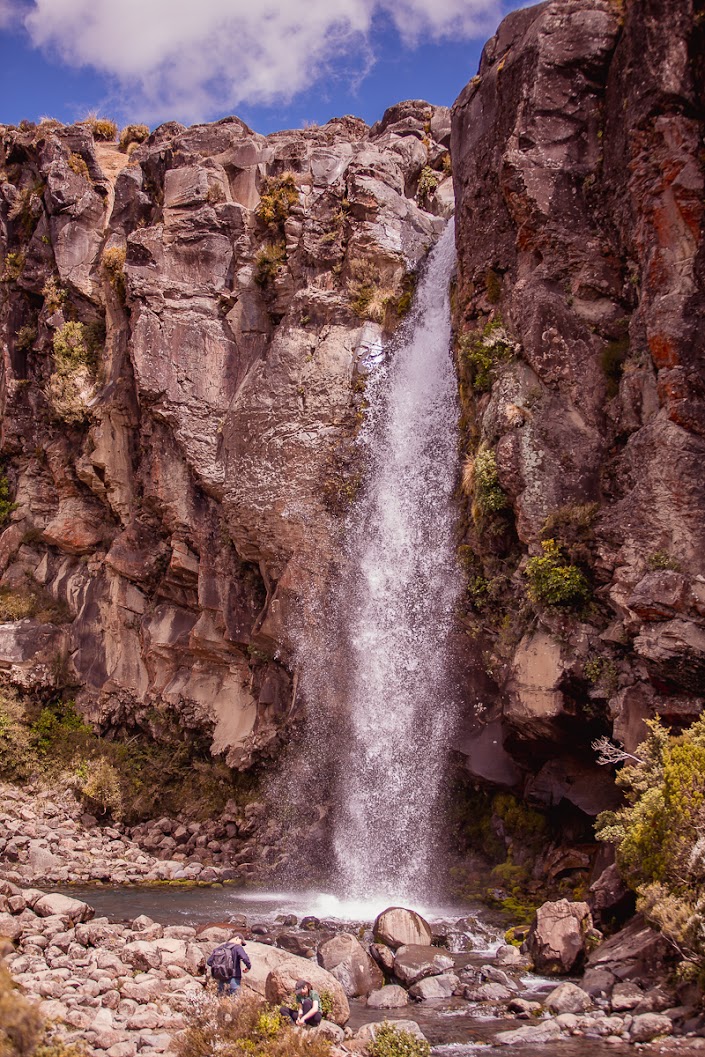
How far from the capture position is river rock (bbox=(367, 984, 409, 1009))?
14.3m

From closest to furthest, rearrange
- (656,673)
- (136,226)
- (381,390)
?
(656,673)
(381,390)
(136,226)

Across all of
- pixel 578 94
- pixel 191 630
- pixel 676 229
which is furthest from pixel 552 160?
pixel 191 630

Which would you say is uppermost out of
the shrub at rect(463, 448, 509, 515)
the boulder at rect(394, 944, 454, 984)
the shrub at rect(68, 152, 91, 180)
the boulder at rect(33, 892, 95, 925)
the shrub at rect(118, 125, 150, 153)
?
Answer: the shrub at rect(118, 125, 150, 153)

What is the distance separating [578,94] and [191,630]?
19.6m

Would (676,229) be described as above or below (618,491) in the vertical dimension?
above

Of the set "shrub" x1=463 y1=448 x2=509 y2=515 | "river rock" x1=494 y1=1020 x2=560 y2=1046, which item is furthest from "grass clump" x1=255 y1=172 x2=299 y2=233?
"river rock" x1=494 y1=1020 x2=560 y2=1046

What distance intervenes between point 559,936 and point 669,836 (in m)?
2.96

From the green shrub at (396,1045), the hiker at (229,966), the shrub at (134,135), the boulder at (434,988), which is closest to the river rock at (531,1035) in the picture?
the green shrub at (396,1045)

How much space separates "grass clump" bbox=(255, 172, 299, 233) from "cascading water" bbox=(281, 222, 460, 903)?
20.8ft

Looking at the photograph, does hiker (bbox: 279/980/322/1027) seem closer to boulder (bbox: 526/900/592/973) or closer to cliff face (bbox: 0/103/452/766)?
boulder (bbox: 526/900/592/973)

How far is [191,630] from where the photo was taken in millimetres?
30016

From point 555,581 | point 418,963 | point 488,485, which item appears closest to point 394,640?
point 488,485

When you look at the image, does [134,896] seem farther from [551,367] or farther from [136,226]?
[136,226]

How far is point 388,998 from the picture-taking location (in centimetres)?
1443
